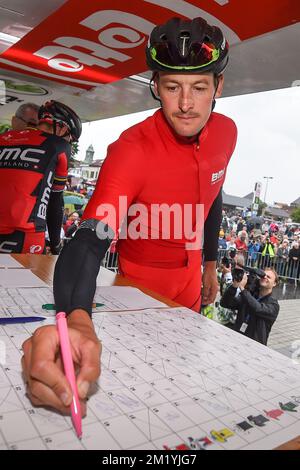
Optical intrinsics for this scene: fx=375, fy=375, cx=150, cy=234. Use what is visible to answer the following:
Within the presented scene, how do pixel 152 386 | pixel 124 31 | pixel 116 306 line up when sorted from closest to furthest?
pixel 152 386, pixel 116 306, pixel 124 31

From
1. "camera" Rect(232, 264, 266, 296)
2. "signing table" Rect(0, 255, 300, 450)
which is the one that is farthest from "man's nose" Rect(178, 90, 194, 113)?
"camera" Rect(232, 264, 266, 296)

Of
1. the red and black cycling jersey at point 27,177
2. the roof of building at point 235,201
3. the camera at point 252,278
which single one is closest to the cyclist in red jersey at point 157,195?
the red and black cycling jersey at point 27,177

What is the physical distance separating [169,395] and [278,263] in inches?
404

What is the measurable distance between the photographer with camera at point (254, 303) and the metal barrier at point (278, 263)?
18.1 ft

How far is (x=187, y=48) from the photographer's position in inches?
46.3

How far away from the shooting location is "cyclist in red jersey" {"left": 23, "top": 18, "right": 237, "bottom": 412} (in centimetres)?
63

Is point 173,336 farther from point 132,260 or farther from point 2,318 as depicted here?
point 132,260

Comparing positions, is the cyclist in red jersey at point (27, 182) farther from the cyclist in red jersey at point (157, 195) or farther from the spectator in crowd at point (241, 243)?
the spectator in crowd at point (241, 243)

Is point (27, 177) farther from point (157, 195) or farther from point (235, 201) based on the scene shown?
point (235, 201)

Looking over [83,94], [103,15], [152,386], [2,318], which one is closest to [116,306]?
[2,318]

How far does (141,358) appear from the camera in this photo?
813mm

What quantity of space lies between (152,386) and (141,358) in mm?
120

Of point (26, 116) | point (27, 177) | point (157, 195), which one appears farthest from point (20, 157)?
point (157, 195)

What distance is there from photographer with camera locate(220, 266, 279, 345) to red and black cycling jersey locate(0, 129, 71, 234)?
243cm
